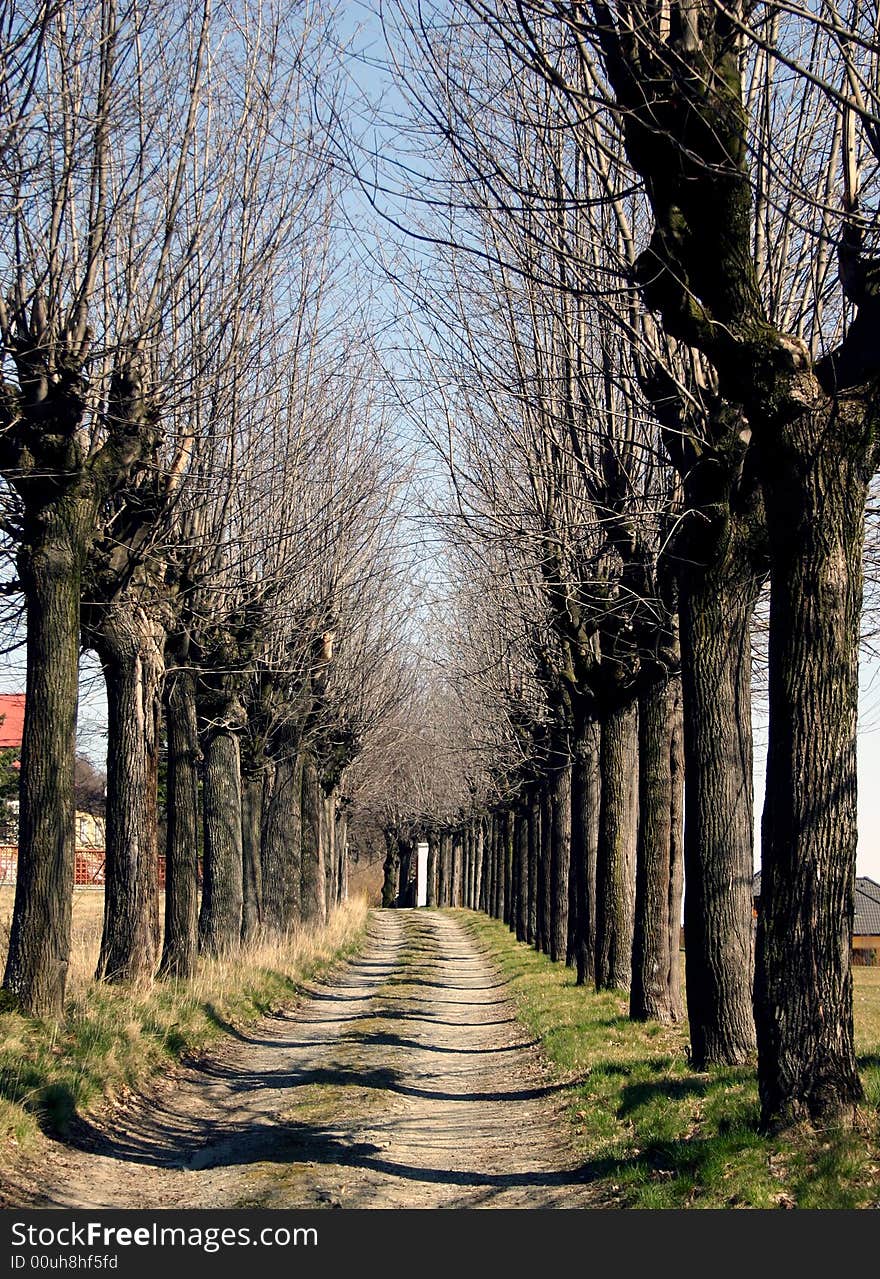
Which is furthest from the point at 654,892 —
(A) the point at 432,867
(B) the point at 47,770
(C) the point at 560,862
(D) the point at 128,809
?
(A) the point at 432,867

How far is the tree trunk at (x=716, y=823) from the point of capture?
9.98 meters

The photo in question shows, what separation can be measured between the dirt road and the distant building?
53719 mm

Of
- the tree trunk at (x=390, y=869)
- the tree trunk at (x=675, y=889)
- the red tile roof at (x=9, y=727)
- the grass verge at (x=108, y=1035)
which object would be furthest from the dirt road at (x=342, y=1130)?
the tree trunk at (x=390, y=869)

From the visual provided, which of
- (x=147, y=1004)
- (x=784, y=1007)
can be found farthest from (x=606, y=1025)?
(x=784, y=1007)

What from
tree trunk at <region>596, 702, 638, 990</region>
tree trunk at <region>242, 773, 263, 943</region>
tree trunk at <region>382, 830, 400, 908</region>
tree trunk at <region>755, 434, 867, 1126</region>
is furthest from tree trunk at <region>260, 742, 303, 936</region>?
tree trunk at <region>382, 830, 400, 908</region>

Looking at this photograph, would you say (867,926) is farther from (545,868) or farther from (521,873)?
(545,868)

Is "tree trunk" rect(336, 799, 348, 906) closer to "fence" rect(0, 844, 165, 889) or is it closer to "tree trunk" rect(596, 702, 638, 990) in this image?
"fence" rect(0, 844, 165, 889)

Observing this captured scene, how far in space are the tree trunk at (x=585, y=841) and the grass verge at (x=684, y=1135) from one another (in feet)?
16.3

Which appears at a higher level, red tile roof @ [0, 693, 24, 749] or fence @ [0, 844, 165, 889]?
red tile roof @ [0, 693, 24, 749]

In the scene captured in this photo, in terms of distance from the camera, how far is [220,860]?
19.1 metres

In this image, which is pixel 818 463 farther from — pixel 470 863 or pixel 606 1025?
pixel 470 863

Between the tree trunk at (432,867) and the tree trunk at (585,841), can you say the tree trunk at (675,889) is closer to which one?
the tree trunk at (585,841)

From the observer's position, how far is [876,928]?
7556 centimetres

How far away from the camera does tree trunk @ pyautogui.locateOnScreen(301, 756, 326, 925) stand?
30578mm
